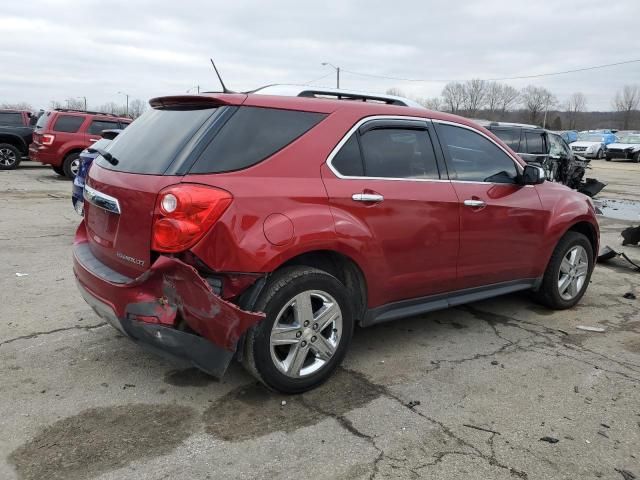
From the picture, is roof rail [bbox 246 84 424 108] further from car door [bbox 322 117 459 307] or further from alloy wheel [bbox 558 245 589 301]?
alloy wheel [bbox 558 245 589 301]

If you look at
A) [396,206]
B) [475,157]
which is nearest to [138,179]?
[396,206]

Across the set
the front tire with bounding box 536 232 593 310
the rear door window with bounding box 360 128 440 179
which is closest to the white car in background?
the front tire with bounding box 536 232 593 310

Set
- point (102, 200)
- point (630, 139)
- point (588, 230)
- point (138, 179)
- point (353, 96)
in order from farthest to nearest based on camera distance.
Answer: point (630, 139)
point (588, 230)
point (353, 96)
point (102, 200)
point (138, 179)

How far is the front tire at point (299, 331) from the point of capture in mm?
3139

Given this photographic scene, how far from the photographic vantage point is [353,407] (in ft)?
10.8

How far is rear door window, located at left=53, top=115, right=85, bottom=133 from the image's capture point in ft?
49.4

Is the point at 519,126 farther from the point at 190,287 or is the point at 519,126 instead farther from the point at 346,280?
the point at 190,287

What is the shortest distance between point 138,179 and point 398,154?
1747 mm

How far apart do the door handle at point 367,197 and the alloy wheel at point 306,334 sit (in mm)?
631

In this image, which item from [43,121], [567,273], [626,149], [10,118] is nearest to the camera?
[567,273]

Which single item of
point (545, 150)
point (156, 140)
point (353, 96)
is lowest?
point (156, 140)

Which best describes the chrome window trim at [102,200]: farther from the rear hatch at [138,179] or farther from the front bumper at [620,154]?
the front bumper at [620,154]

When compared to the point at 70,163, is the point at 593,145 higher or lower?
higher

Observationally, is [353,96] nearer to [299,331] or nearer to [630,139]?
[299,331]
